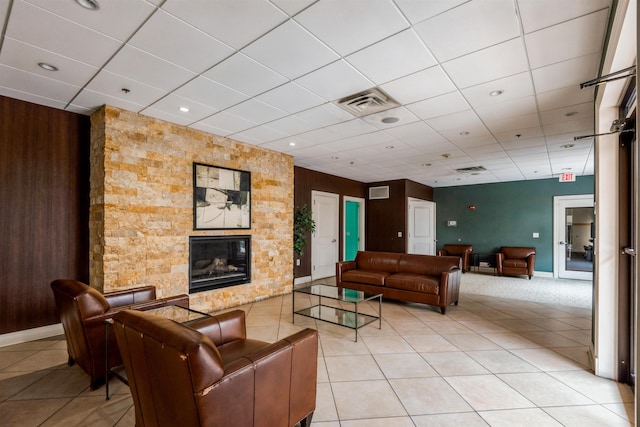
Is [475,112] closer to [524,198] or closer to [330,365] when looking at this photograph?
[330,365]

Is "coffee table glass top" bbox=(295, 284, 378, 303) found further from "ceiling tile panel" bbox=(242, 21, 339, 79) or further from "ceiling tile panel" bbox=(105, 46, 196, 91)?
"ceiling tile panel" bbox=(105, 46, 196, 91)

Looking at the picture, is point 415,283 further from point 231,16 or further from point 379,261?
point 231,16

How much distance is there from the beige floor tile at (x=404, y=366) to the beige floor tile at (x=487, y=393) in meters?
0.21

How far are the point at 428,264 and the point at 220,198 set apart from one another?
3534mm

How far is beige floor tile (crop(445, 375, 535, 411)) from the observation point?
217 centimetres

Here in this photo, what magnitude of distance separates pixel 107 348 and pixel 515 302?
5781 mm

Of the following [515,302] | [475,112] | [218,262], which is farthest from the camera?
[515,302]

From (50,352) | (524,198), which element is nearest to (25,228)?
(50,352)

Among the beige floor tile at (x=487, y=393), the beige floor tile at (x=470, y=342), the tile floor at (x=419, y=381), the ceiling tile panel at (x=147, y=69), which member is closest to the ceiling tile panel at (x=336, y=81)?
the ceiling tile panel at (x=147, y=69)

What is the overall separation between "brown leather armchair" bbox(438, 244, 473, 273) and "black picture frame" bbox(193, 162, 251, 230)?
20.3ft

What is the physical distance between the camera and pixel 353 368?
2.69 meters

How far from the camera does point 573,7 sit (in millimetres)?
1843

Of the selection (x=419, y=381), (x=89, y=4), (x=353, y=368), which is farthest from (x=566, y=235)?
(x=89, y=4)

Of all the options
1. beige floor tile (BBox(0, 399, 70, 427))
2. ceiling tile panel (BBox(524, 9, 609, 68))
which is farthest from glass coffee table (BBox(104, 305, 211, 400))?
ceiling tile panel (BBox(524, 9, 609, 68))
